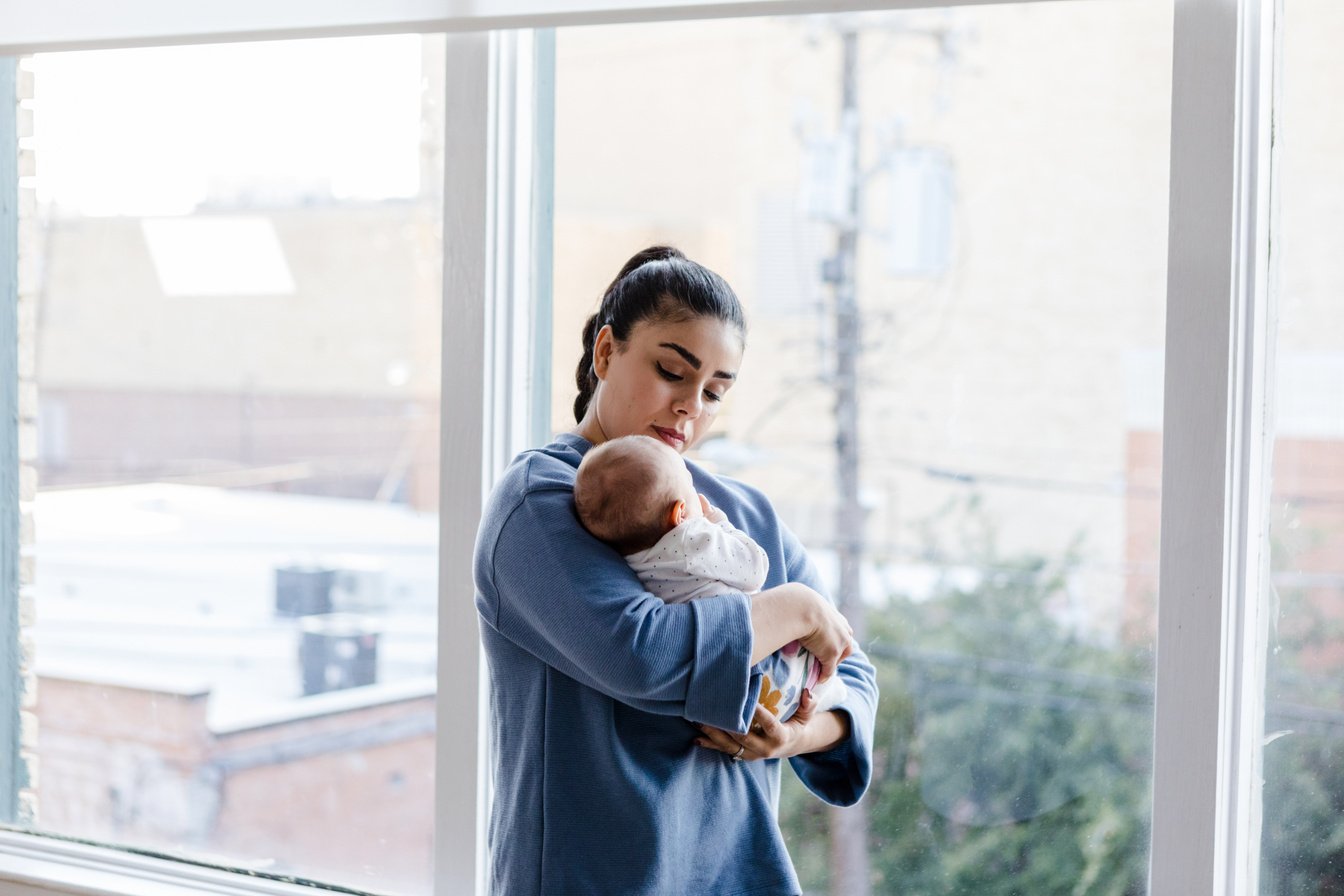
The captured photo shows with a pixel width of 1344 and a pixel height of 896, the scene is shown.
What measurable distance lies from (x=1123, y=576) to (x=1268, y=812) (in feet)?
1.14

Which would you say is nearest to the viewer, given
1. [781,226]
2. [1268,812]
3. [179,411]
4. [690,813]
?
[690,813]

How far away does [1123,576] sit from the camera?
1663mm

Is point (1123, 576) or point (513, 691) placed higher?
point (1123, 576)

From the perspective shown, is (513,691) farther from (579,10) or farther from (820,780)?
(579,10)

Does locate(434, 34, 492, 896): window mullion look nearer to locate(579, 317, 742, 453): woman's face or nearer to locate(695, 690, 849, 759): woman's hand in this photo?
locate(579, 317, 742, 453): woman's face

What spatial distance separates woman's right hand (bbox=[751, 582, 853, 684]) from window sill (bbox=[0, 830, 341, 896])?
45.0 inches

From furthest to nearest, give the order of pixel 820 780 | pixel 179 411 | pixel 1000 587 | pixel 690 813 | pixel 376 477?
pixel 179 411 < pixel 376 477 < pixel 1000 587 < pixel 820 780 < pixel 690 813

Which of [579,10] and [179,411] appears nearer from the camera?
[579,10]

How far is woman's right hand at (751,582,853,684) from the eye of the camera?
1265 mm

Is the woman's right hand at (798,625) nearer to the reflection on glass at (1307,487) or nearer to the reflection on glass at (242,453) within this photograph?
the reflection on glass at (1307,487)

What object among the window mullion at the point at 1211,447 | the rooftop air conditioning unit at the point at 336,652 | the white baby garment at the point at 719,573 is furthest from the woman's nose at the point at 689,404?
the rooftop air conditioning unit at the point at 336,652

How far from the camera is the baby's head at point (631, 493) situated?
49.3 inches

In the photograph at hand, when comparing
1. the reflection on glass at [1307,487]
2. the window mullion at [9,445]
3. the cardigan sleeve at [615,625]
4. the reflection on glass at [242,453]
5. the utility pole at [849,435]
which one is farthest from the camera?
the window mullion at [9,445]

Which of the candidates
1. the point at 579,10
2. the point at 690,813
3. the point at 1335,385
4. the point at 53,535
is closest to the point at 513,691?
the point at 690,813
